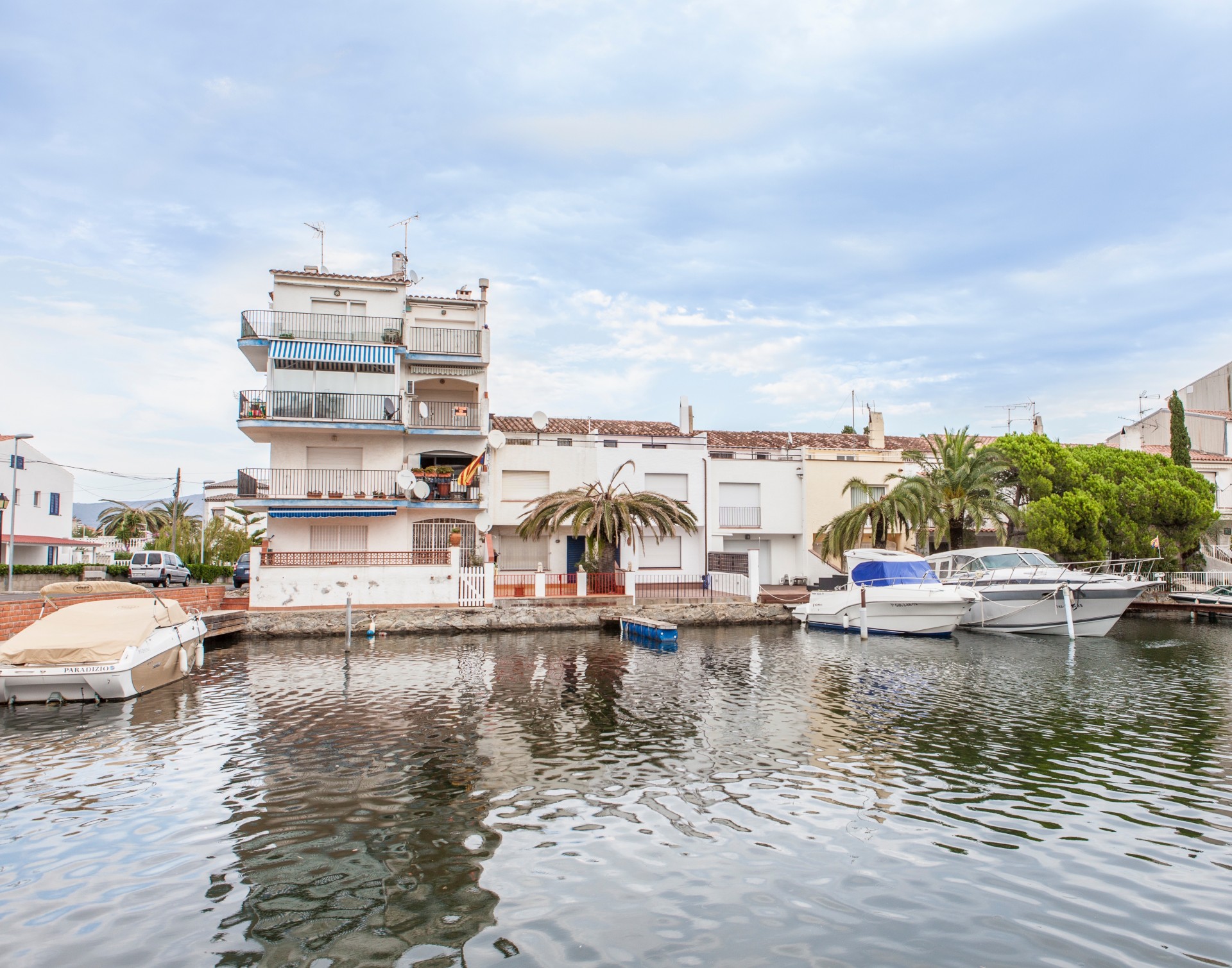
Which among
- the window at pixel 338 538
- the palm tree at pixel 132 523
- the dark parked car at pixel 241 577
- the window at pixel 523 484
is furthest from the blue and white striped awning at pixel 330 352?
the palm tree at pixel 132 523

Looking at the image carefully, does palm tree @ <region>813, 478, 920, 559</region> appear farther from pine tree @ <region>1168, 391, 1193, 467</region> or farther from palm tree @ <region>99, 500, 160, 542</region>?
palm tree @ <region>99, 500, 160, 542</region>

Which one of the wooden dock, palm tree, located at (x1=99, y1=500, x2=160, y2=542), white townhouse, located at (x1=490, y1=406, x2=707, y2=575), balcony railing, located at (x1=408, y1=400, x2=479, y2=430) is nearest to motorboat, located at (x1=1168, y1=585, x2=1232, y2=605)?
white townhouse, located at (x1=490, y1=406, x2=707, y2=575)

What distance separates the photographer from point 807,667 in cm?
1969

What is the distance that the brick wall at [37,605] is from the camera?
58.6 feet

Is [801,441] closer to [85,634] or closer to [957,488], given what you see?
[957,488]

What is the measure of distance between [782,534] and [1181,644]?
18660 mm

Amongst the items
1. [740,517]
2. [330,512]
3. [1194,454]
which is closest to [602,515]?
[330,512]

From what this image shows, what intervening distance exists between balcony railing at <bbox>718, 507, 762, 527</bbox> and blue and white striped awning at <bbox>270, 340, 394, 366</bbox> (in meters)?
17.8

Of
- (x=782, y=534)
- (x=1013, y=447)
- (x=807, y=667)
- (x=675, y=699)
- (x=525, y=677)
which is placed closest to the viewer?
(x=675, y=699)

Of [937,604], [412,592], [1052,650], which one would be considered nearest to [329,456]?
[412,592]

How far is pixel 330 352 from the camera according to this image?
106ft

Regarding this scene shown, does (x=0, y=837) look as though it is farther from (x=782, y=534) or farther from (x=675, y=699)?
(x=782, y=534)

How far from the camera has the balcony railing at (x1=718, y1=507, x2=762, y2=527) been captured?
3916cm

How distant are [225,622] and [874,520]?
27.4 m
